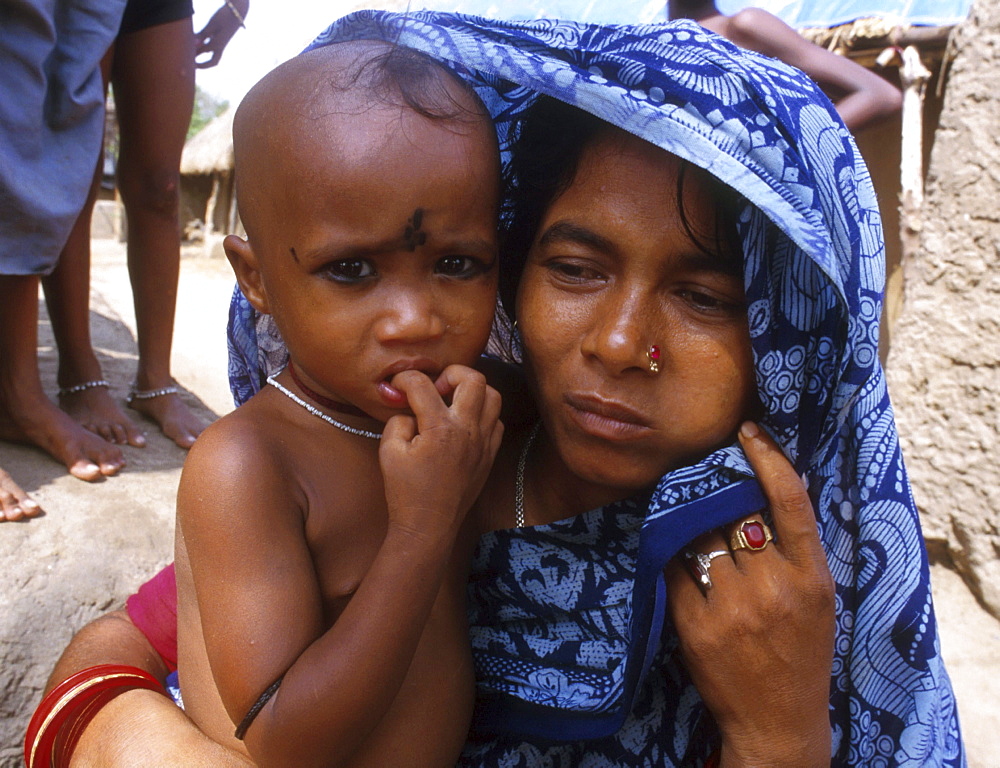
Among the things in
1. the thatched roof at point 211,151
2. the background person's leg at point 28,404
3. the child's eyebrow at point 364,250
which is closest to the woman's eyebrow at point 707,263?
the child's eyebrow at point 364,250

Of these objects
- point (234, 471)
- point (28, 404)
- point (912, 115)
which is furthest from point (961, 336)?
point (28, 404)

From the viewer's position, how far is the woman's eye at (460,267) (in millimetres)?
1266

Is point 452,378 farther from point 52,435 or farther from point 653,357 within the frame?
point 52,435

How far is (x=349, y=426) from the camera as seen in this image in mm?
1336

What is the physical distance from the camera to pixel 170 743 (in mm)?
1299

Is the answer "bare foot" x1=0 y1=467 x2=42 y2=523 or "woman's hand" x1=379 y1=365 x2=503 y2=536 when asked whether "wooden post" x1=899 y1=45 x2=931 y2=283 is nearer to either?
"woman's hand" x1=379 y1=365 x2=503 y2=536

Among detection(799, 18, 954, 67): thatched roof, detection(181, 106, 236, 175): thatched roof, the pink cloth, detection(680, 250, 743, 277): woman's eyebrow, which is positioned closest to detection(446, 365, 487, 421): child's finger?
detection(680, 250, 743, 277): woman's eyebrow

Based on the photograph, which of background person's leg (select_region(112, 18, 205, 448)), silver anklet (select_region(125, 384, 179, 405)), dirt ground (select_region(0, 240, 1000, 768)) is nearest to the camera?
dirt ground (select_region(0, 240, 1000, 768))

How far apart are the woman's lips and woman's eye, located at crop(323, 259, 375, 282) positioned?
14.8 inches

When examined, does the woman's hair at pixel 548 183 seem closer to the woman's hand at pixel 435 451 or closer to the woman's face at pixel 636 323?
the woman's face at pixel 636 323

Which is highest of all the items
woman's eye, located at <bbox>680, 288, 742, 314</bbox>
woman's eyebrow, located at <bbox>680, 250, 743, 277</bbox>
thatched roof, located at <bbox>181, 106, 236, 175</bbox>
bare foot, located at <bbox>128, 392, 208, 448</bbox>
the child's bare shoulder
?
woman's eyebrow, located at <bbox>680, 250, 743, 277</bbox>

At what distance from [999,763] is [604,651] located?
2.04 metres

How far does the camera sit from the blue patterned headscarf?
1.17m

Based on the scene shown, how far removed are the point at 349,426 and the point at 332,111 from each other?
0.50 m
